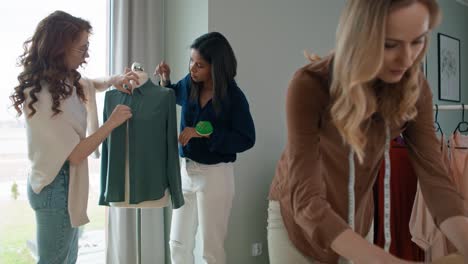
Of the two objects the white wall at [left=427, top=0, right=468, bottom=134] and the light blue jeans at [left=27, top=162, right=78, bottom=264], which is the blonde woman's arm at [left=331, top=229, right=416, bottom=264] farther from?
the white wall at [left=427, top=0, right=468, bottom=134]

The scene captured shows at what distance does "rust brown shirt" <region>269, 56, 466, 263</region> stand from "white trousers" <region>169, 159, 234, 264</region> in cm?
84

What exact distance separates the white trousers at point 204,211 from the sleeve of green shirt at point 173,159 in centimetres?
19

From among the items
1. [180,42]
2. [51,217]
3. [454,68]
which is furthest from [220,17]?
[454,68]

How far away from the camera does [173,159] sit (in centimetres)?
182

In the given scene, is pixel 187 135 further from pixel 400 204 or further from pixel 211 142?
pixel 400 204

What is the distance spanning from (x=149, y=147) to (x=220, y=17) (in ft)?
3.71

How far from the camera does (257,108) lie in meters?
2.76

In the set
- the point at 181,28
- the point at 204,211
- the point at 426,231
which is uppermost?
the point at 181,28

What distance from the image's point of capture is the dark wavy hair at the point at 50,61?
151 centimetres

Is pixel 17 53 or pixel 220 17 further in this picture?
pixel 220 17

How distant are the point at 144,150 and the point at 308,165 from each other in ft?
3.50

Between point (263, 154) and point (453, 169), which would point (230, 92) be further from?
point (453, 169)

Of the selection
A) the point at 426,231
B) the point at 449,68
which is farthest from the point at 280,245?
the point at 449,68

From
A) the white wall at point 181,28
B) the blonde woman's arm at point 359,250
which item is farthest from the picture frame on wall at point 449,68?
the blonde woman's arm at point 359,250
